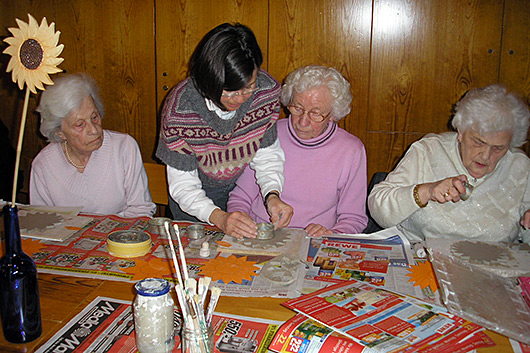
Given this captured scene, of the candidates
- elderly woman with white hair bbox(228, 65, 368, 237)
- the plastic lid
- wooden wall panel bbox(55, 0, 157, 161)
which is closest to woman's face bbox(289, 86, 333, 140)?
elderly woman with white hair bbox(228, 65, 368, 237)

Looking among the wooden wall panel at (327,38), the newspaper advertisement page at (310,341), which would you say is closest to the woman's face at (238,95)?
Result: the newspaper advertisement page at (310,341)

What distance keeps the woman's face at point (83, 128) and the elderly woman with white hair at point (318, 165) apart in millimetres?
705

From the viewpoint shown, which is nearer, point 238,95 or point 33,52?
point 33,52

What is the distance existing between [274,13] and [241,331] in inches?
94.0

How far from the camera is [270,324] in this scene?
1130mm

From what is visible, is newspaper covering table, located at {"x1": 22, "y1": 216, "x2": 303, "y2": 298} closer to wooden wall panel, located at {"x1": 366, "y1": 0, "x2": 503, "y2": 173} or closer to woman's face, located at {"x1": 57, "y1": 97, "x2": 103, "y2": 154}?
woman's face, located at {"x1": 57, "y1": 97, "x2": 103, "y2": 154}

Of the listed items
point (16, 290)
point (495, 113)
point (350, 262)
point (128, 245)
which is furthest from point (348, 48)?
point (16, 290)

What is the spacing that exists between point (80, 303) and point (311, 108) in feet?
4.38

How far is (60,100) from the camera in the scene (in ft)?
6.70

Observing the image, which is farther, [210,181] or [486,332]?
[210,181]

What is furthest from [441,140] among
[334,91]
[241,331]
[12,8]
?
[12,8]

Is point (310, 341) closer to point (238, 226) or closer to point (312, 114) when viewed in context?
point (238, 226)

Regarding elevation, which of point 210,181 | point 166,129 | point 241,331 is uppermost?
point 166,129

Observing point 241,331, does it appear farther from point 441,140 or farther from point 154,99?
point 154,99
